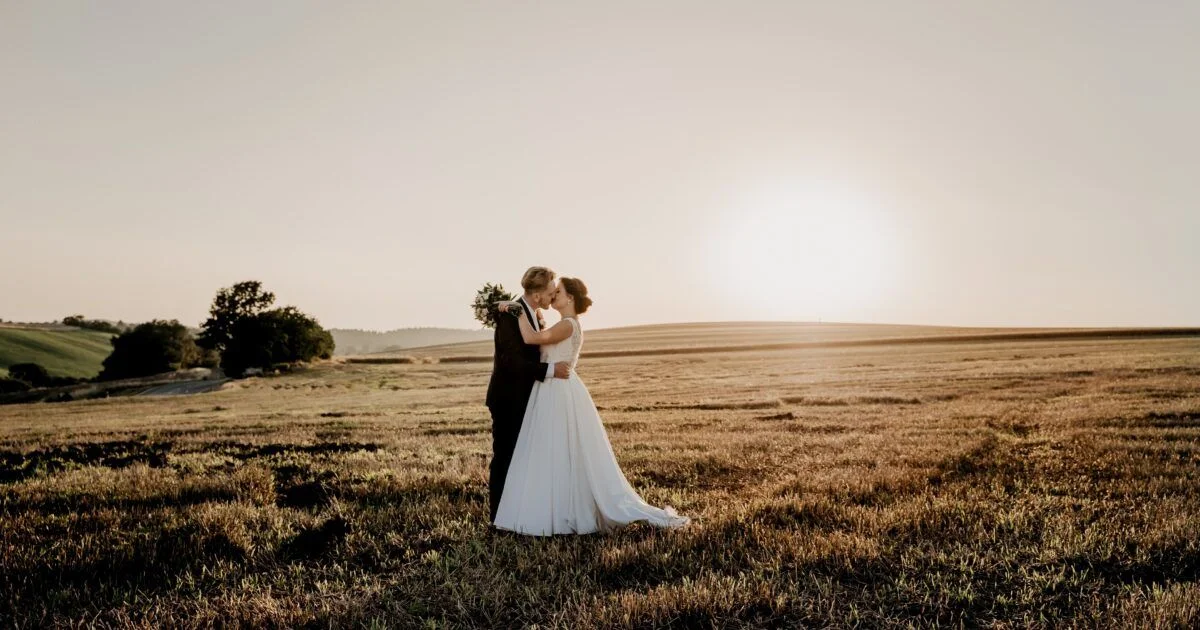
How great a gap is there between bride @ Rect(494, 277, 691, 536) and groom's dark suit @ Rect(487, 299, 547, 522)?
0.42 ft

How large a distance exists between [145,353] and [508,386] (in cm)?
9645

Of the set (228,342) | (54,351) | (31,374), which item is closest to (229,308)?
(228,342)

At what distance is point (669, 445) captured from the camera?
14.5 metres

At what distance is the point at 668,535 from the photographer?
7.28m

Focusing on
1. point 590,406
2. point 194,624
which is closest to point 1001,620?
point 590,406

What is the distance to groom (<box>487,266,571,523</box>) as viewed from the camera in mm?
8078

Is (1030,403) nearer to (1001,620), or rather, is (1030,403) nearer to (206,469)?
(1001,620)

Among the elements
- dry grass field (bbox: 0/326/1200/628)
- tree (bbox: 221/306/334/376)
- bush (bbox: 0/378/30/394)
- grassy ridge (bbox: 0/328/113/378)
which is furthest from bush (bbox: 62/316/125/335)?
dry grass field (bbox: 0/326/1200/628)

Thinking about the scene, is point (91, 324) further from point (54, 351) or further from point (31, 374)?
point (31, 374)

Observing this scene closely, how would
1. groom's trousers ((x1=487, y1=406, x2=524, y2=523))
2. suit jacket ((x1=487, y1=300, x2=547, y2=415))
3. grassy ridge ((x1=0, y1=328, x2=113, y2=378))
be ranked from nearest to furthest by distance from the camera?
suit jacket ((x1=487, y1=300, x2=547, y2=415))
groom's trousers ((x1=487, y1=406, x2=524, y2=523))
grassy ridge ((x1=0, y1=328, x2=113, y2=378))

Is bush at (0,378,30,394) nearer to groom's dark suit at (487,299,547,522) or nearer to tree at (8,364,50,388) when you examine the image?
tree at (8,364,50,388)

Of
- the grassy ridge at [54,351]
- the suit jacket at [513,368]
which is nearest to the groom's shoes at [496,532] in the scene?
the suit jacket at [513,368]

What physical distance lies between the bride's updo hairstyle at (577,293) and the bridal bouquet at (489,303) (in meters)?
0.88

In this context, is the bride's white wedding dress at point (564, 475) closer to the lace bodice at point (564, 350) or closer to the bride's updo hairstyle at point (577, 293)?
the lace bodice at point (564, 350)
